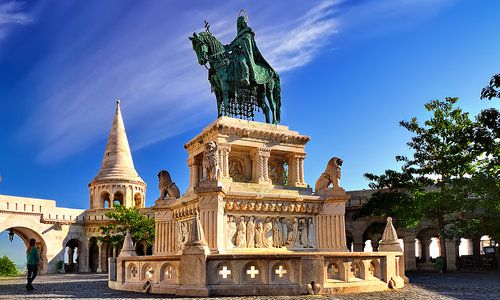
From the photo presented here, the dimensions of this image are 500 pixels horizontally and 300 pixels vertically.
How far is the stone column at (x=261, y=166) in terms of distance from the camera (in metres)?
17.2

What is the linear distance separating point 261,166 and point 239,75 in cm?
339

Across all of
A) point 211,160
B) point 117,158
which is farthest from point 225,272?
point 117,158

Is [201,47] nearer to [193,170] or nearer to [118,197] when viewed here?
[193,170]

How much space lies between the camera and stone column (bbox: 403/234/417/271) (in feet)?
123

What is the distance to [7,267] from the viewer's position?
4453cm

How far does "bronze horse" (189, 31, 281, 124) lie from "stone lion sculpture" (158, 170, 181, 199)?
2862mm

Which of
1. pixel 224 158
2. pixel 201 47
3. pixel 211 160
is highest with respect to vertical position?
pixel 201 47

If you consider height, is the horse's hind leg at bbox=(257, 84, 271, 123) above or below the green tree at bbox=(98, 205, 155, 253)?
above

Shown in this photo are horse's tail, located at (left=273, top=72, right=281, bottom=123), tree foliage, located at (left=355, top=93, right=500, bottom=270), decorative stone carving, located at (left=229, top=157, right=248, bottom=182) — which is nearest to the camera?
decorative stone carving, located at (left=229, top=157, right=248, bottom=182)

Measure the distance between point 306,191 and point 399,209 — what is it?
52.0ft

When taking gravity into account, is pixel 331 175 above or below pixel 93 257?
above

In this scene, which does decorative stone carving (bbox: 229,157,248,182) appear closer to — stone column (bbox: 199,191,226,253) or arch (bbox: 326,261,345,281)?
stone column (bbox: 199,191,226,253)

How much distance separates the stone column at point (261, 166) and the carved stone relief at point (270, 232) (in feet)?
5.46

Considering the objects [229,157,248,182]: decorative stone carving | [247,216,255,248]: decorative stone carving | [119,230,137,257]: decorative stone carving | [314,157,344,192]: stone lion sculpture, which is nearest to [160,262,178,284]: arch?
[119,230,137,257]: decorative stone carving
